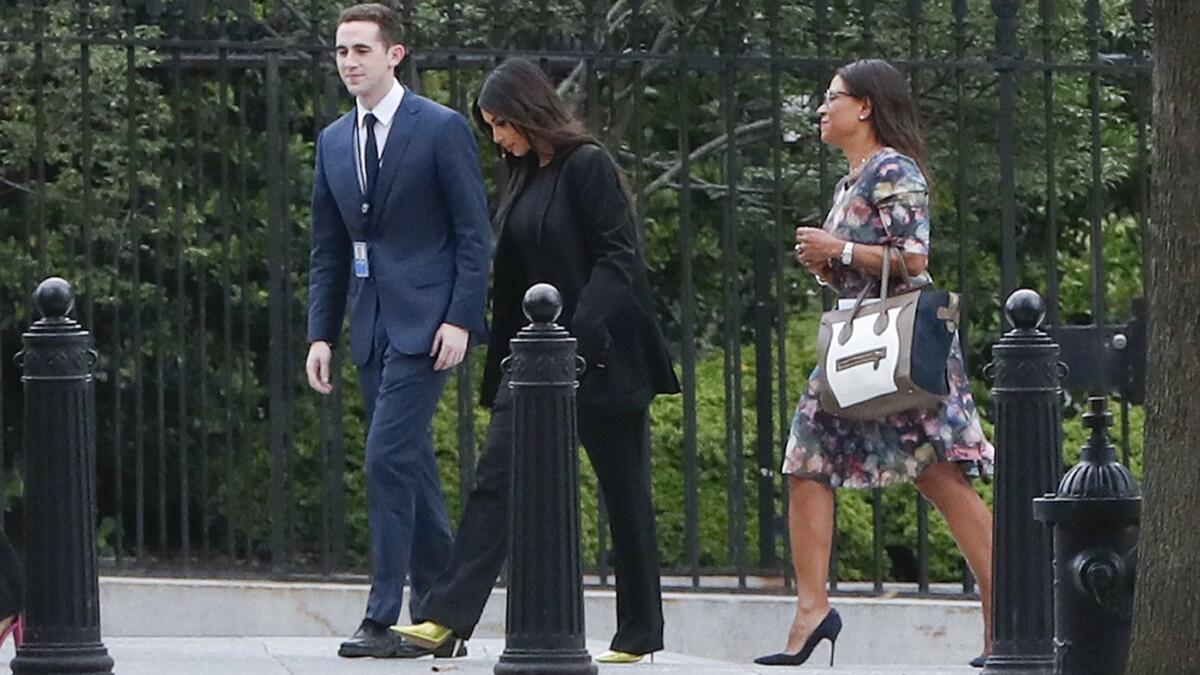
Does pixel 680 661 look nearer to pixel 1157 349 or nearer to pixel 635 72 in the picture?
pixel 635 72

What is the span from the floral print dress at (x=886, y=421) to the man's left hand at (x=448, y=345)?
920mm

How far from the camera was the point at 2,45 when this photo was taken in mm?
9469

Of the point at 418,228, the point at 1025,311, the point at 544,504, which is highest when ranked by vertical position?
the point at 418,228

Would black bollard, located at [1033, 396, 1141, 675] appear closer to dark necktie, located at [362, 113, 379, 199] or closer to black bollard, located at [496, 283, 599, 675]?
black bollard, located at [496, 283, 599, 675]

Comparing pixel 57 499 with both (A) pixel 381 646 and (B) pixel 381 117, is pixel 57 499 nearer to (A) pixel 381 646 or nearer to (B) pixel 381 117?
(A) pixel 381 646

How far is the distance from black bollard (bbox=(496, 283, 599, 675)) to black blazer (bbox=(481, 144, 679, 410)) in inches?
→ 24.0

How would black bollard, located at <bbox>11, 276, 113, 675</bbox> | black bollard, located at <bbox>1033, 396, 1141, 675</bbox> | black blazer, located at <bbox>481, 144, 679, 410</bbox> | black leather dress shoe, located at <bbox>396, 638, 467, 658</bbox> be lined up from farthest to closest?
black leather dress shoe, located at <bbox>396, 638, 467, 658</bbox> → black blazer, located at <bbox>481, 144, 679, 410</bbox> → black bollard, located at <bbox>11, 276, 113, 675</bbox> → black bollard, located at <bbox>1033, 396, 1141, 675</bbox>

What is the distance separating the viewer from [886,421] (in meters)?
7.11

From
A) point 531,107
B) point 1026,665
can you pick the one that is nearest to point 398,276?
point 531,107

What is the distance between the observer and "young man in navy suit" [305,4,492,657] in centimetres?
728

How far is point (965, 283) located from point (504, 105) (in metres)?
1.98

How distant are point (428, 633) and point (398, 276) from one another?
3.18ft

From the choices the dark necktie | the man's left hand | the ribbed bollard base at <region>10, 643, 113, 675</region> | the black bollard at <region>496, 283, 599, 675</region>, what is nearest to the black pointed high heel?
the black bollard at <region>496, 283, 599, 675</region>

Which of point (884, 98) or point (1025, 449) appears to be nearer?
point (1025, 449)
